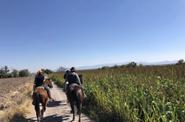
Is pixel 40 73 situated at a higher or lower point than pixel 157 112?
higher

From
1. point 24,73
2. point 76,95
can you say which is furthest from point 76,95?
point 24,73

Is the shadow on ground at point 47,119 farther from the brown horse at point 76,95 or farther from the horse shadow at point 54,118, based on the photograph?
the brown horse at point 76,95

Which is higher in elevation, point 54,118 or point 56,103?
point 56,103

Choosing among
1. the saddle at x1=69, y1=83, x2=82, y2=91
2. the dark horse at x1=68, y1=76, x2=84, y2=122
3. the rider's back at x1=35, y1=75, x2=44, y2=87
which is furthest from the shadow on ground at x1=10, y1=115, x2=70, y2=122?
the rider's back at x1=35, y1=75, x2=44, y2=87

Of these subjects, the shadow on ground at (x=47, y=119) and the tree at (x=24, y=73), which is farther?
the tree at (x=24, y=73)

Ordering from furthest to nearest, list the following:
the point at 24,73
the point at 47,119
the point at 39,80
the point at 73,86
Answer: the point at 24,73 < the point at 47,119 < the point at 39,80 < the point at 73,86

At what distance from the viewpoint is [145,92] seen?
1508cm

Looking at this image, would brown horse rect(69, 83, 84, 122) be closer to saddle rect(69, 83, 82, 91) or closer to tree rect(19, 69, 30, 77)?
saddle rect(69, 83, 82, 91)

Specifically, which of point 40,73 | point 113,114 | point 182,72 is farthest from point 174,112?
point 182,72

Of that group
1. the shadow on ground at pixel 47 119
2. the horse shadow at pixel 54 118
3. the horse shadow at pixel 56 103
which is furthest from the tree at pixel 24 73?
the shadow on ground at pixel 47 119

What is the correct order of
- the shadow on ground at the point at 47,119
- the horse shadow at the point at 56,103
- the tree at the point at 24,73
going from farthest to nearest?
the tree at the point at 24,73 → the horse shadow at the point at 56,103 → the shadow on ground at the point at 47,119

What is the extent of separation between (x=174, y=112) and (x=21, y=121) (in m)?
7.95

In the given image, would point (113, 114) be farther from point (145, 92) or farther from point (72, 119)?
point (72, 119)

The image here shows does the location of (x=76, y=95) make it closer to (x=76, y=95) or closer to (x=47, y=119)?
(x=76, y=95)
